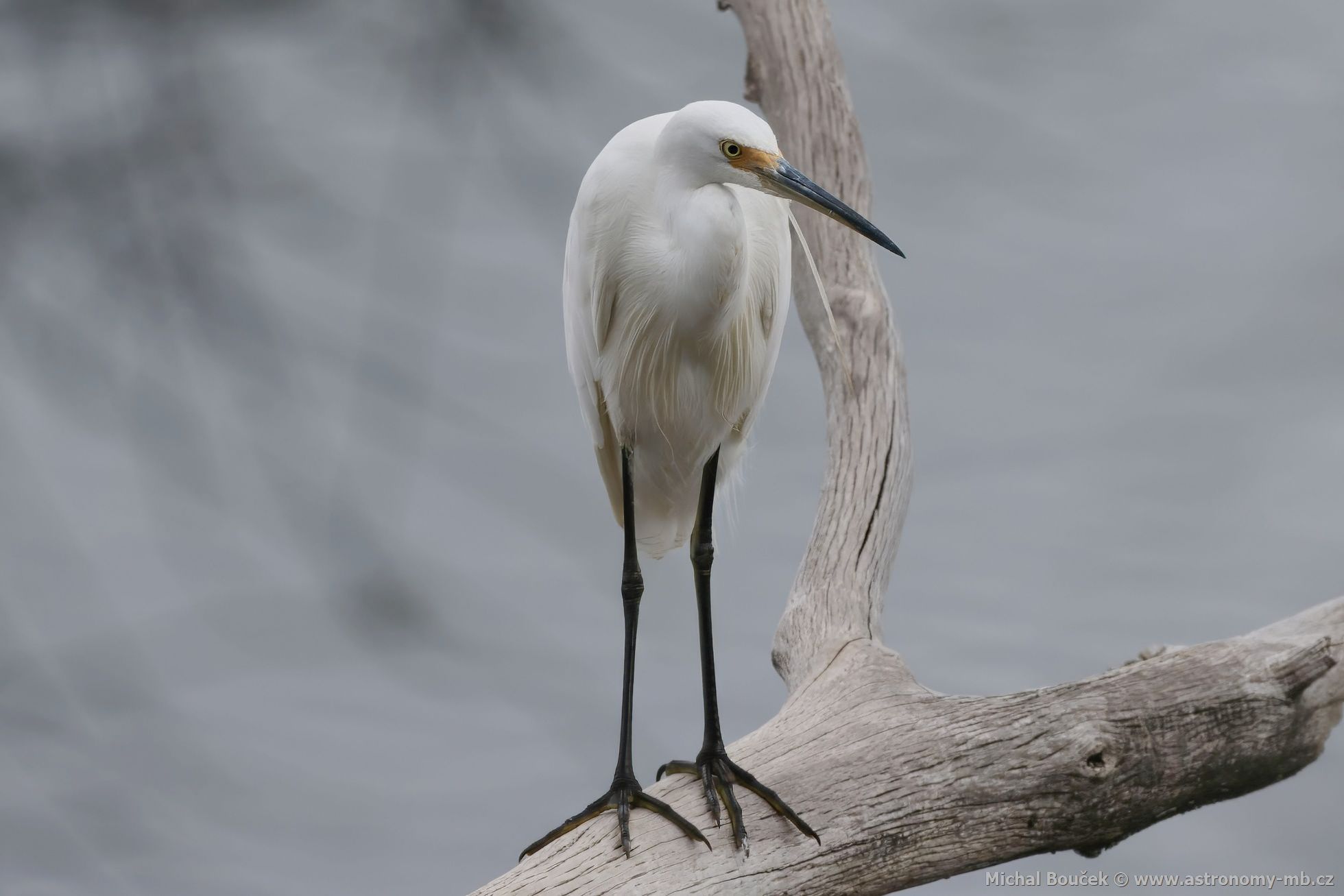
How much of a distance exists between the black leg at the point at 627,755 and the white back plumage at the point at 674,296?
0.06 m

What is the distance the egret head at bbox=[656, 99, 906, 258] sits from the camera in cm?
145

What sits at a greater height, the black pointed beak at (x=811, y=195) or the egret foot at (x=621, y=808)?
the black pointed beak at (x=811, y=195)

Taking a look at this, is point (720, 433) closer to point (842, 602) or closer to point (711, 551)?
point (711, 551)

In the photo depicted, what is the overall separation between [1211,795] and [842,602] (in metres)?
0.61

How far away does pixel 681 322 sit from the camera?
63.3 inches

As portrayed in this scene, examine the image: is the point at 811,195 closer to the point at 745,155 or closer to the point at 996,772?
the point at 745,155

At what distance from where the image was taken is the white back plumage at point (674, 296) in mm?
1510

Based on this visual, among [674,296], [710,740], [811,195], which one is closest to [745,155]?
[811,195]

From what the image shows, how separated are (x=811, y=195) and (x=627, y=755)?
762 millimetres


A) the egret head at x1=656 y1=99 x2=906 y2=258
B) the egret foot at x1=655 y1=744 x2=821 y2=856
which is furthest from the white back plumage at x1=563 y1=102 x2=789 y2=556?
the egret foot at x1=655 y1=744 x2=821 y2=856

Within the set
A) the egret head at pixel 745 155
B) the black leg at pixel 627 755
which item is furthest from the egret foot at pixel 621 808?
the egret head at pixel 745 155

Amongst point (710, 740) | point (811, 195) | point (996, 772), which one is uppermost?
point (811, 195)

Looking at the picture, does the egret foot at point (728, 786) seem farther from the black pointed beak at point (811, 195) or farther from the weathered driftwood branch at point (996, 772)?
the black pointed beak at point (811, 195)

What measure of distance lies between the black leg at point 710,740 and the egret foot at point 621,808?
0.05 metres
